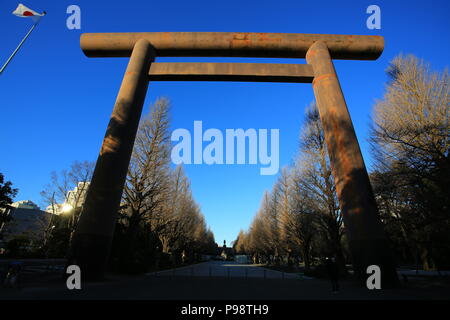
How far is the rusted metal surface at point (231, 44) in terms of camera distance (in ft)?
34.0

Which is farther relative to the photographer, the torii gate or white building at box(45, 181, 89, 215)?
white building at box(45, 181, 89, 215)

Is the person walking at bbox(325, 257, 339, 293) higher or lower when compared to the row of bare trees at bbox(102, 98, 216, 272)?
lower

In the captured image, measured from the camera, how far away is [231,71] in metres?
9.98

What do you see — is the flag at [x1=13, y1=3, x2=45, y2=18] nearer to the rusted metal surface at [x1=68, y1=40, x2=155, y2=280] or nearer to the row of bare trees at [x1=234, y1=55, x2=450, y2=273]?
the rusted metal surface at [x1=68, y1=40, x2=155, y2=280]

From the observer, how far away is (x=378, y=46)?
10.4 m

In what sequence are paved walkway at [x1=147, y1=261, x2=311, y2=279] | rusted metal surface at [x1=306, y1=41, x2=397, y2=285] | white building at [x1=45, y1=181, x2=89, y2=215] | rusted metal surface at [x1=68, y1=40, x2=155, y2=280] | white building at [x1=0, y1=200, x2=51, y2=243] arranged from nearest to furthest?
1. rusted metal surface at [x1=306, y1=41, x2=397, y2=285]
2. rusted metal surface at [x1=68, y1=40, x2=155, y2=280]
3. paved walkway at [x1=147, y1=261, x2=311, y2=279]
4. white building at [x1=45, y1=181, x2=89, y2=215]
5. white building at [x1=0, y1=200, x2=51, y2=243]

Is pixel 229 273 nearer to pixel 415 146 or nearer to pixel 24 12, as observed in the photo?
pixel 415 146

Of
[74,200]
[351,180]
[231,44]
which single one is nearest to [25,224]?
[74,200]

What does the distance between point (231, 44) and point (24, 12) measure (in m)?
10.1

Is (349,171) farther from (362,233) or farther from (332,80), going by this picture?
(332,80)

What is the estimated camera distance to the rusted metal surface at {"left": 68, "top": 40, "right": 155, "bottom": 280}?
7.23m

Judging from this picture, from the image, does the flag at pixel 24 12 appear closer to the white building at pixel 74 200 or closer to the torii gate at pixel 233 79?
the torii gate at pixel 233 79

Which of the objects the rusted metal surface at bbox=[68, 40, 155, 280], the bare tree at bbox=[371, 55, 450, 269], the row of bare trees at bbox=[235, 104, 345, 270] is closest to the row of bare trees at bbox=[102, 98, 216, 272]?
the rusted metal surface at bbox=[68, 40, 155, 280]

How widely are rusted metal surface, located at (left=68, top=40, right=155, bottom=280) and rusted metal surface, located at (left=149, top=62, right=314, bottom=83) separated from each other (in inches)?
41.1
